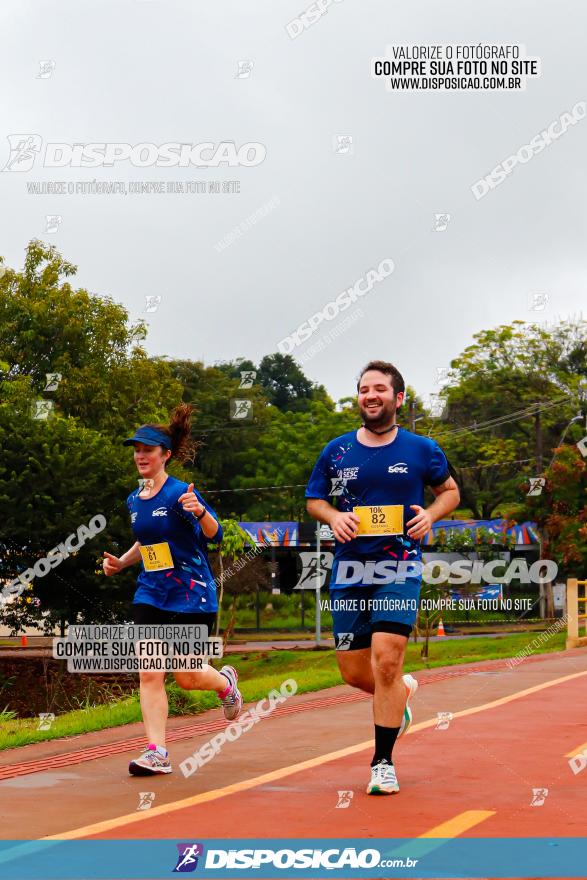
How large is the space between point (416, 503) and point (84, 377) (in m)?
35.7

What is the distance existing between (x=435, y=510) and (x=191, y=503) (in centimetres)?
139

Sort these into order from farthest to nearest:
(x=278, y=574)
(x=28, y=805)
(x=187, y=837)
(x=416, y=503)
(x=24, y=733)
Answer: (x=278, y=574)
(x=24, y=733)
(x=416, y=503)
(x=28, y=805)
(x=187, y=837)

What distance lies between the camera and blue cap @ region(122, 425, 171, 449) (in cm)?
747

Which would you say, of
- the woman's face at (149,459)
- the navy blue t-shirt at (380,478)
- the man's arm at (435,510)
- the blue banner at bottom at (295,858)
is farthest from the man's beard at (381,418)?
the blue banner at bottom at (295,858)

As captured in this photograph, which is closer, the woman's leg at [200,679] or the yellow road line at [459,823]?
the yellow road line at [459,823]

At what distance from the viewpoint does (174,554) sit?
7.34 m

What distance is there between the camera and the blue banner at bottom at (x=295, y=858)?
15.0ft

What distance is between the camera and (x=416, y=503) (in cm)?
653

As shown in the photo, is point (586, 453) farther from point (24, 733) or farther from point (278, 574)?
point (24, 733)

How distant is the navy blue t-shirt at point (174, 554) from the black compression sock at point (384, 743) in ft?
4.83

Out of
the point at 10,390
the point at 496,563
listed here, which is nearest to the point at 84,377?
the point at 10,390

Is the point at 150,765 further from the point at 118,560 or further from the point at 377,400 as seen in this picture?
the point at 377,400

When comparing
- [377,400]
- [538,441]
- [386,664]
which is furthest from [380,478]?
[538,441]

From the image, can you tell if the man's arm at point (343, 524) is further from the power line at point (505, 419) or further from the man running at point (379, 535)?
the power line at point (505, 419)
